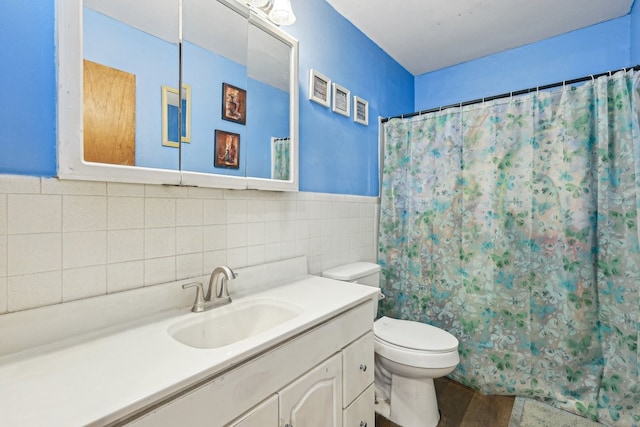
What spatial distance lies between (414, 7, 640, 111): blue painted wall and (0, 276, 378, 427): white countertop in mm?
2350

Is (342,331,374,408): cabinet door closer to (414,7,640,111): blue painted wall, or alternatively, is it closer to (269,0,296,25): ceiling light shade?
(269,0,296,25): ceiling light shade

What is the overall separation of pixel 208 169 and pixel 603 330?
82.8 inches

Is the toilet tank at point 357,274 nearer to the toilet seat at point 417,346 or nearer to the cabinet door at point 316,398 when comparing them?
the toilet seat at point 417,346

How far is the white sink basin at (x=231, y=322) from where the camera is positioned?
97 cm

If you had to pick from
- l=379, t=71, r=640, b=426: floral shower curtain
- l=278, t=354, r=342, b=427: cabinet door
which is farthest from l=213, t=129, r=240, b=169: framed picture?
l=379, t=71, r=640, b=426: floral shower curtain

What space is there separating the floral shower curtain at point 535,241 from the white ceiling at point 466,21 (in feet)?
1.94

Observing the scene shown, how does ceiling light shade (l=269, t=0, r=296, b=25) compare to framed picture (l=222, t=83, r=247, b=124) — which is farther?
ceiling light shade (l=269, t=0, r=296, b=25)

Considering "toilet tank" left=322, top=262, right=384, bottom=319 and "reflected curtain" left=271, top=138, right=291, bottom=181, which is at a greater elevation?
"reflected curtain" left=271, top=138, right=291, bottom=181

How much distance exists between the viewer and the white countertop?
1.75ft

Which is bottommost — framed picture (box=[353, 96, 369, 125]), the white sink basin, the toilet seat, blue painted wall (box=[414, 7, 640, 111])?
the toilet seat

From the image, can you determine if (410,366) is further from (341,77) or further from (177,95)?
(341,77)

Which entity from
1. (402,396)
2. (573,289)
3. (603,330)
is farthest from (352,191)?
(603,330)

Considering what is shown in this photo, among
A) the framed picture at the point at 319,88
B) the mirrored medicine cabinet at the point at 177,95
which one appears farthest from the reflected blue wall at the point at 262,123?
the framed picture at the point at 319,88

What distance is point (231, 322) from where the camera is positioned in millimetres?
1104
